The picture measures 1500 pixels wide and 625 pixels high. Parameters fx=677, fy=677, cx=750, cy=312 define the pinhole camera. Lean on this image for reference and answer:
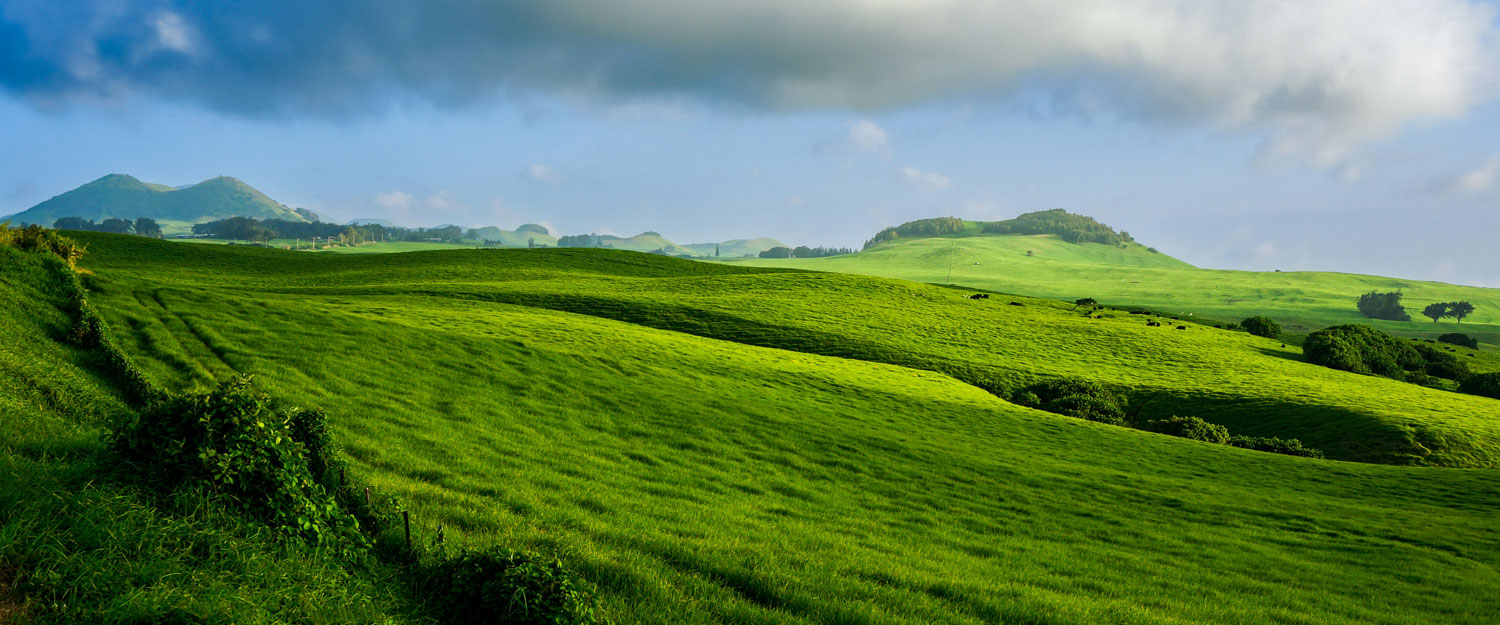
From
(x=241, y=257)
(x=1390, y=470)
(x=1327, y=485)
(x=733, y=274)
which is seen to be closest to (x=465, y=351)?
(x=1327, y=485)

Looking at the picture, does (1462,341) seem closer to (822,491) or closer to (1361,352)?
(1361,352)

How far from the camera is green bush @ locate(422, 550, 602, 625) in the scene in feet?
22.7

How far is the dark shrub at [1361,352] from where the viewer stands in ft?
251

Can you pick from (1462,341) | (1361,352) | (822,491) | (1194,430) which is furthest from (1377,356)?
(822,491)

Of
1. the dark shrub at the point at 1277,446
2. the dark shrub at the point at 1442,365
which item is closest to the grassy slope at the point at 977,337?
the dark shrub at the point at 1277,446

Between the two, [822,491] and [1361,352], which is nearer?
[822,491]

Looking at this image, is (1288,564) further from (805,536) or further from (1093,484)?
(805,536)

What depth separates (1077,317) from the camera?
3561 inches

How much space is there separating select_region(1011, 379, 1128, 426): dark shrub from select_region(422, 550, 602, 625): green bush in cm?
4520

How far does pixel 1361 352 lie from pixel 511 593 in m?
106

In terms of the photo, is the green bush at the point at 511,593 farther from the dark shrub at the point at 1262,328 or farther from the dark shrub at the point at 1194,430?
the dark shrub at the point at 1262,328

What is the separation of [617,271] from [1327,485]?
9223cm

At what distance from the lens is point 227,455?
310 inches

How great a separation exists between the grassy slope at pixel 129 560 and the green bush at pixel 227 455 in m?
0.29
